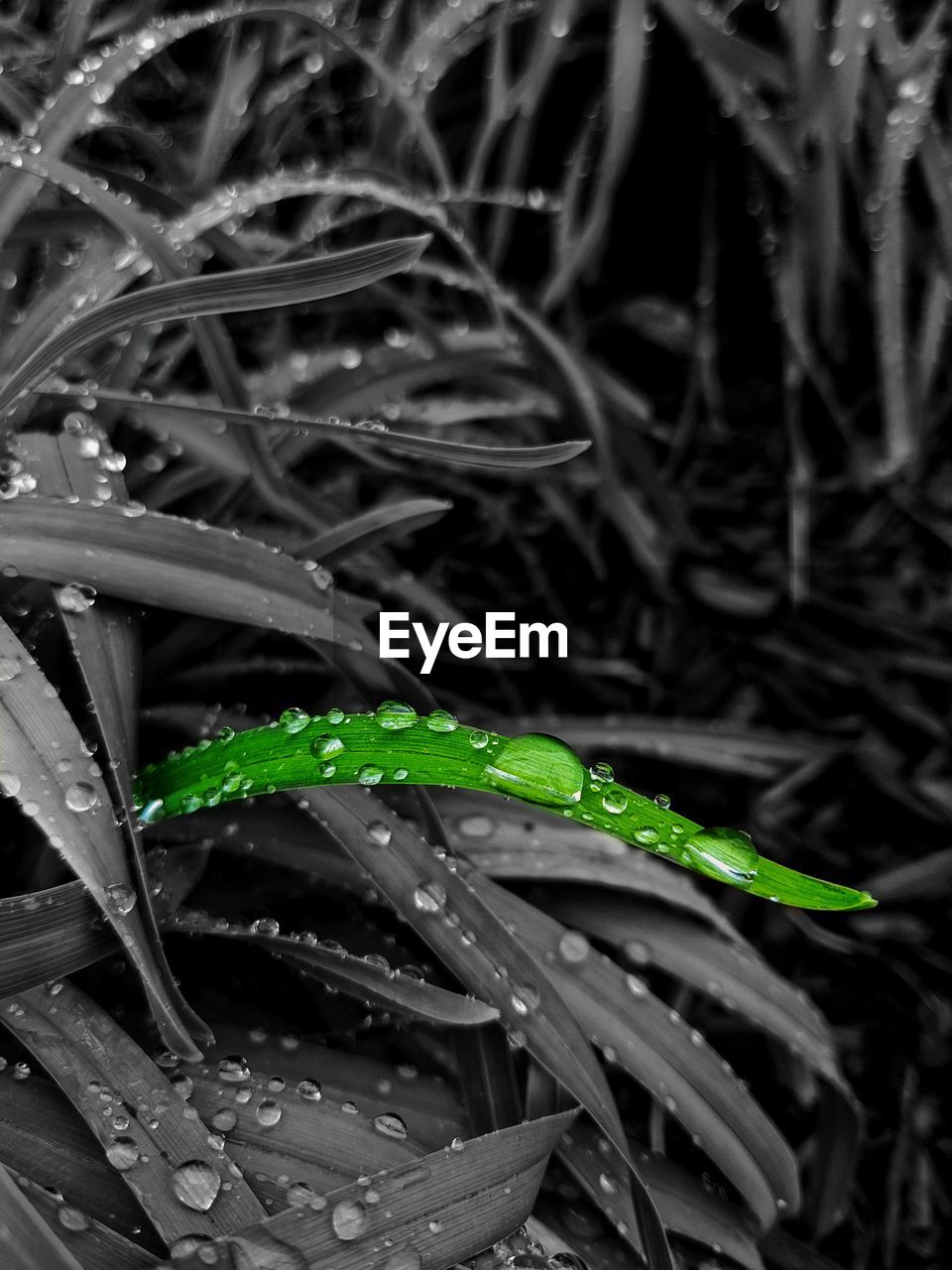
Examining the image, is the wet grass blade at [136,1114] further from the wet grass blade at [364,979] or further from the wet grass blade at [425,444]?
the wet grass blade at [425,444]

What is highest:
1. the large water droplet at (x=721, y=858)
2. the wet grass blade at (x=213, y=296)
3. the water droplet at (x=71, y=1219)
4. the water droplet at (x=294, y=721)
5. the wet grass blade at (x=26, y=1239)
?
the wet grass blade at (x=213, y=296)

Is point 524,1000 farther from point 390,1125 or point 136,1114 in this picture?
point 136,1114

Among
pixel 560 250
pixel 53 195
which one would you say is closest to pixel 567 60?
pixel 560 250

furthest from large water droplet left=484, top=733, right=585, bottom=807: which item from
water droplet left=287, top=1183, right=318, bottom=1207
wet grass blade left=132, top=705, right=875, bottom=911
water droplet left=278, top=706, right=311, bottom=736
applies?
water droplet left=287, top=1183, right=318, bottom=1207

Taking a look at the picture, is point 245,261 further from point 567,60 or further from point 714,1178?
point 714,1178

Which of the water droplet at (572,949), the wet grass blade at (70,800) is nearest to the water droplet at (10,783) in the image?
the wet grass blade at (70,800)

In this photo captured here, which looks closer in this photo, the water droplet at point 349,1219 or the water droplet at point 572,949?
the water droplet at point 349,1219

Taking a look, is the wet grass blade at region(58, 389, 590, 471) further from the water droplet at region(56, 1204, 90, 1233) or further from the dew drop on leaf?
the water droplet at region(56, 1204, 90, 1233)
